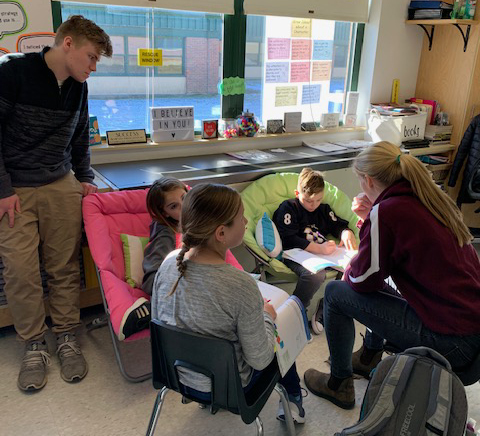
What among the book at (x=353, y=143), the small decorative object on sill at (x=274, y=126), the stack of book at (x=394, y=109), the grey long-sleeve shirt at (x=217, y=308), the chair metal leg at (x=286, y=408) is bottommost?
the chair metal leg at (x=286, y=408)

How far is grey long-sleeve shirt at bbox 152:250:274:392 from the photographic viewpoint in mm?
1381

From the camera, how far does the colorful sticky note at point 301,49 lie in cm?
347

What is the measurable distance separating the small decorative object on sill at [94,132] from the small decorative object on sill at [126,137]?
0.20 feet

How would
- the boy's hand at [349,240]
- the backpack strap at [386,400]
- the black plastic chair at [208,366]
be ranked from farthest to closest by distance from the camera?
the boy's hand at [349,240]
the backpack strap at [386,400]
the black plastic chair at [208,366]

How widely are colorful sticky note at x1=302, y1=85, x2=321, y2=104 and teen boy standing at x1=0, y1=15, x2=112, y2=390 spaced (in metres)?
1.82

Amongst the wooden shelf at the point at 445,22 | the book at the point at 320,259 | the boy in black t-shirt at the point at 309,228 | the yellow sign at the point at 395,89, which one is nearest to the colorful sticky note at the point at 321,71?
the yellow sign at the point at 395,89

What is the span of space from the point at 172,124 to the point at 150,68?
1.13 feet

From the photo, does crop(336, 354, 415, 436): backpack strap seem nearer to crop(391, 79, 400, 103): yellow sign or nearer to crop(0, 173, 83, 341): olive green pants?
crop(0, 173, 83, 341): olive green pants

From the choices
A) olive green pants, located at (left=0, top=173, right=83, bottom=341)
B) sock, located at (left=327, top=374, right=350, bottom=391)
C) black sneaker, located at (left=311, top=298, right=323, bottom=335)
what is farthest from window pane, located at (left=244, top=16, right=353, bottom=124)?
sock, located at (left=327, top=374, right=350, bottom=391)

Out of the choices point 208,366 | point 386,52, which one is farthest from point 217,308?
point 386,52

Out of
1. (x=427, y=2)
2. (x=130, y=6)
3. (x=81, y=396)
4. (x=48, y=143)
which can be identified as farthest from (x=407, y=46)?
(x=81, y=396)

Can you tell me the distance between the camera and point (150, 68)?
2.92 m

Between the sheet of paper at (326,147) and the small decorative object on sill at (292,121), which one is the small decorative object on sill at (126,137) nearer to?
Result: the small decorative object on sill at (292,121)

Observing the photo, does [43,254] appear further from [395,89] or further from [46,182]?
[395,89]
